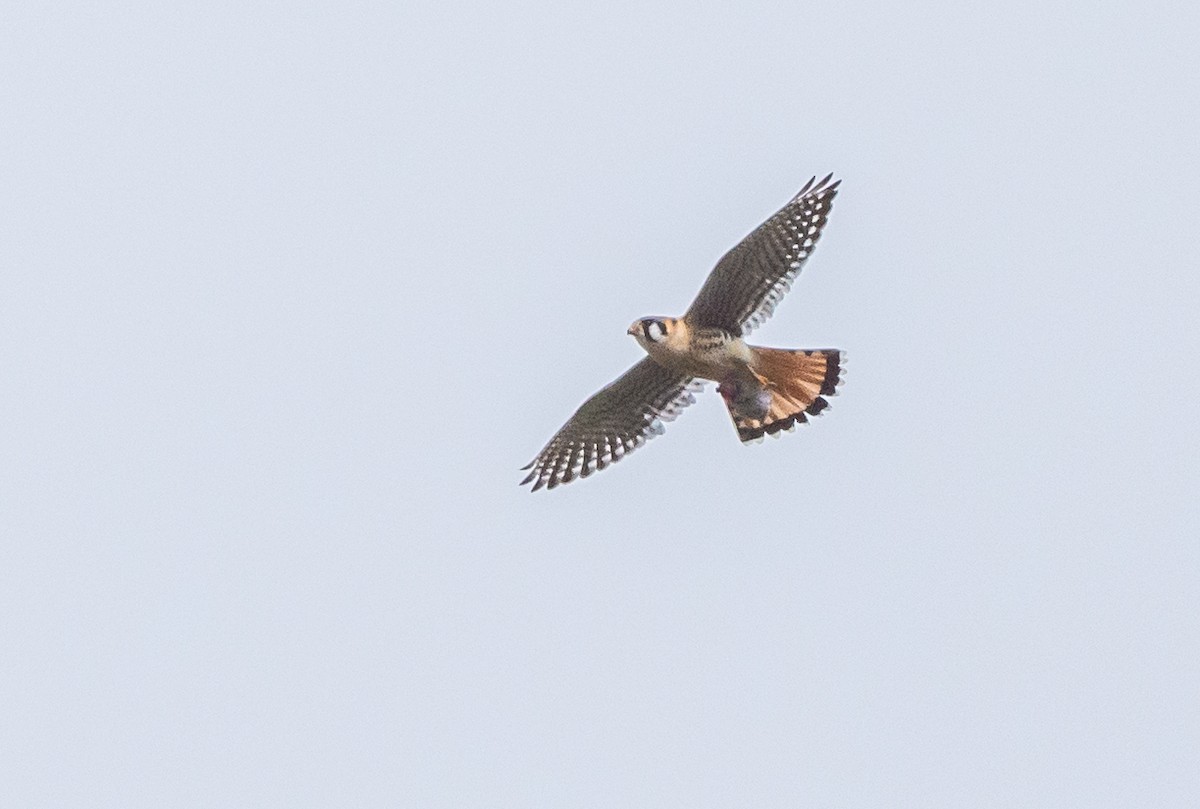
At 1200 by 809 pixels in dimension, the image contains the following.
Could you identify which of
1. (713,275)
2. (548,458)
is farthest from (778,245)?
(548,458)

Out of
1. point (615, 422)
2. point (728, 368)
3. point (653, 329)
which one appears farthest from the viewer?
point (615, 422)

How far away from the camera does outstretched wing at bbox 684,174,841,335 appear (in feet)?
40.2

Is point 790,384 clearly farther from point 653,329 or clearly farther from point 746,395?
point 653,329

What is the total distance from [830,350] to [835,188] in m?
1.04

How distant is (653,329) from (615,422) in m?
1.23

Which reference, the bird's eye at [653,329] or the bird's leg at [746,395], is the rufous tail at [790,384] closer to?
the bird's leg at [746,395]

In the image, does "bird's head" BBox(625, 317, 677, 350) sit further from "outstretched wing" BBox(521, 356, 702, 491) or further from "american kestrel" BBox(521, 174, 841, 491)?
"outstretched wing" BBox(521, 356, 702, 491)

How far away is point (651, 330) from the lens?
12.2 meters

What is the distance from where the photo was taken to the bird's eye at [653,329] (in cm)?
1223

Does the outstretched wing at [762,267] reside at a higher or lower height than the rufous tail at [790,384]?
higher

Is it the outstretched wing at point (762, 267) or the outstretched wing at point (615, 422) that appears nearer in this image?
the outstretched wing at point (762, 267)

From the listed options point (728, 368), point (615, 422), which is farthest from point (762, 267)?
point (615, 422)

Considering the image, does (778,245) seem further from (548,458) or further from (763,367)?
(548,458)

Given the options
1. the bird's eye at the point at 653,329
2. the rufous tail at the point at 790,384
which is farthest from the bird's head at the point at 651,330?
the rufous tail at the point at 790,384
